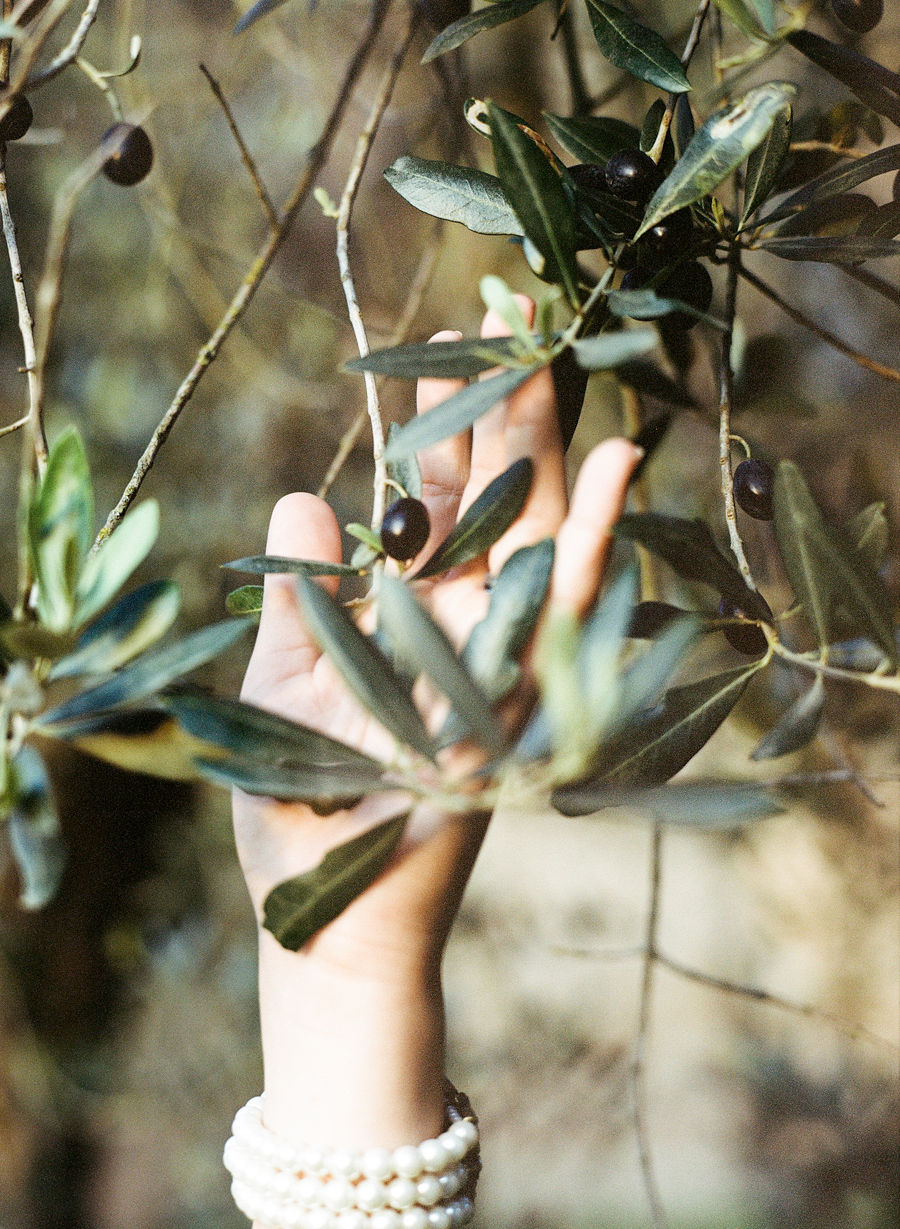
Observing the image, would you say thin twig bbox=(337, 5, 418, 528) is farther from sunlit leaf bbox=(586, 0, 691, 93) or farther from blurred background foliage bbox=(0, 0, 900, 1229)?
blurred background foliage bbox=(0, 0, 900, 1229)

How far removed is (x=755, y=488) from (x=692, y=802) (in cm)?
30

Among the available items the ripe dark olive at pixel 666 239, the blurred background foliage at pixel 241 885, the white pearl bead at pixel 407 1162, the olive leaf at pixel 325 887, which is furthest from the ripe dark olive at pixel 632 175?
the blurred background foliage at pixel 241 885

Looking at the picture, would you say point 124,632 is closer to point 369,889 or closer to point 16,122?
point 369,889

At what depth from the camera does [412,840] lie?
475 mm

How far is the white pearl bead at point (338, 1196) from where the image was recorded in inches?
19.6

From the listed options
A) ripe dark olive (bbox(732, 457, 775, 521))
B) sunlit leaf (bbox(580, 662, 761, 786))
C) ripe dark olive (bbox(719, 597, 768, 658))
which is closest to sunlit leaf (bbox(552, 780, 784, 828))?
sunlit leaf (bbox(580, 662, 761, 786))

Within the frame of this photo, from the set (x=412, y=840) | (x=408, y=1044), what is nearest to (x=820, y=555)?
(x=412, y=840)

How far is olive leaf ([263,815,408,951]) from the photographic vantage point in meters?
0.38

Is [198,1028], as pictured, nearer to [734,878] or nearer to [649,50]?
[734,878]

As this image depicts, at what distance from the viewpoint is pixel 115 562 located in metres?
0.35

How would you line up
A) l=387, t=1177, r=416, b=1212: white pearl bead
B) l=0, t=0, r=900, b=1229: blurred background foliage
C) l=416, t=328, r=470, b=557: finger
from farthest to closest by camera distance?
l=0, t=0, r=900, b=1229: blurred background foliage
l=416, t=328, r=470, b=557: finger
l=387, t=1177, r=416, b=1212: white pearl bead

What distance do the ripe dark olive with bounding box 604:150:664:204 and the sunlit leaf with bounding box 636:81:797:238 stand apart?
69 millimetres

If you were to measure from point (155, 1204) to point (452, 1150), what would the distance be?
54.8 inches

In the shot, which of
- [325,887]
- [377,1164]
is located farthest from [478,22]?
[377,1164]
